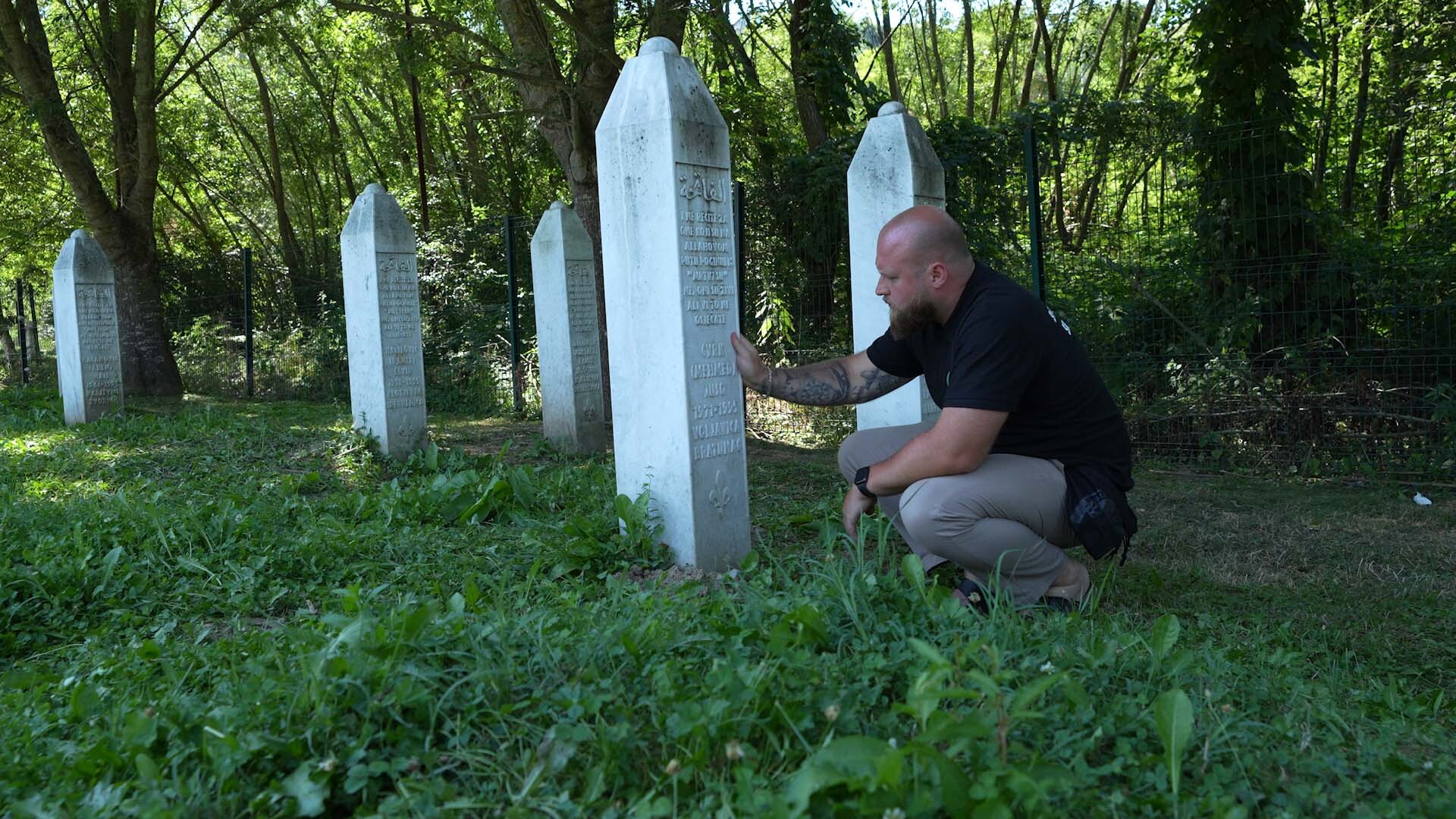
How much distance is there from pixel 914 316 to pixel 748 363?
0.93 m

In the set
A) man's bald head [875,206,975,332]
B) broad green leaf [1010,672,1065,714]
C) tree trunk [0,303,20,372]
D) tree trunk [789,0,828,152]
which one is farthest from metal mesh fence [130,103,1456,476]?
tree trunk [0,303,20,372]

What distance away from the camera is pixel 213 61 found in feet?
78.1

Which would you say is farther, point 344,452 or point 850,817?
point 344,452

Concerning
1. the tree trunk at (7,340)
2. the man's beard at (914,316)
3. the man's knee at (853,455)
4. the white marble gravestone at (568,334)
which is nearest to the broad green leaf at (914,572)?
the man's beard at (914,316)

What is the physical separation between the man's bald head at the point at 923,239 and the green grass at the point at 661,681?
3.69 feet

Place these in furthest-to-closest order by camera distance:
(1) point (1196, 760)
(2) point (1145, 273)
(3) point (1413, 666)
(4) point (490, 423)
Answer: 1. (4) point (490, 423)
2. (2) point (1145, 273)
3. (3) point (1413, 666)
4. (1) point (1196, 760)

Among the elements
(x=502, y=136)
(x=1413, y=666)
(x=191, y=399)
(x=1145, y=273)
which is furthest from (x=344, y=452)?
(x=502, y=136)

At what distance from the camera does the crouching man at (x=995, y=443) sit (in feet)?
12.4

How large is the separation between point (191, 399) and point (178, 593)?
40.7 feet

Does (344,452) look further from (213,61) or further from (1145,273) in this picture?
(213,61)

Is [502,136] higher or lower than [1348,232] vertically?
higher

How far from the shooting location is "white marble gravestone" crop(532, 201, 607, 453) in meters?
9.32

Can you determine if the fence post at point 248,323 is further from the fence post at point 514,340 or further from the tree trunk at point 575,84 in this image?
the tree trunk at point 575,84

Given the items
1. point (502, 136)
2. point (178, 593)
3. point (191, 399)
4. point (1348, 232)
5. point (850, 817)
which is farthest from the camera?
point (502, 136)
